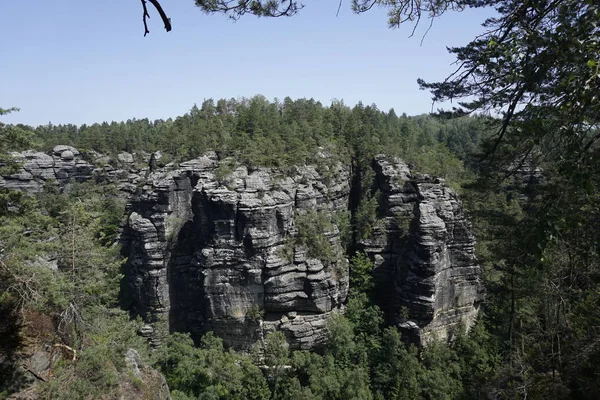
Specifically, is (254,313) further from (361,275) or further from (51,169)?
(51,169)

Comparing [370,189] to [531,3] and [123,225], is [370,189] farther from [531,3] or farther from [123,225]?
[531,3]

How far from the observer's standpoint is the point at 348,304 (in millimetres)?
29000

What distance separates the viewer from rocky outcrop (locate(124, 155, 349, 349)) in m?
26.4

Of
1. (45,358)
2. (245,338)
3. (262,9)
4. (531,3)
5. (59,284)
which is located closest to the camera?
(531,3)

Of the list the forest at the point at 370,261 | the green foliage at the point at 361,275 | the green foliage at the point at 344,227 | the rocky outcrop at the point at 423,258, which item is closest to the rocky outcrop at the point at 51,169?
the forest at the point at 370,261

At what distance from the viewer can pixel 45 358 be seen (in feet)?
32.9

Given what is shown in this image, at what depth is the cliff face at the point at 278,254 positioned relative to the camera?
87.0ft

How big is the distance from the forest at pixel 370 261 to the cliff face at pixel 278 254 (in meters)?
1.27

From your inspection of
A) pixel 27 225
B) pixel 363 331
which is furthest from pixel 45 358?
pixel 363 331

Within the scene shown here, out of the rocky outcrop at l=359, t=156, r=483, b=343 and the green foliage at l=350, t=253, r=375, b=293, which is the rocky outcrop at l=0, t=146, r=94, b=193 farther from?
the rocky outcrop at l=359, t=156, r=483, b=343

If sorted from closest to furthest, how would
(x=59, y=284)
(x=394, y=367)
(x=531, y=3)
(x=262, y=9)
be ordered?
1. (x=531, y=3)
2. (x=262, y=9)
3. (x=59, y=284)
4. (x=394, y=367)

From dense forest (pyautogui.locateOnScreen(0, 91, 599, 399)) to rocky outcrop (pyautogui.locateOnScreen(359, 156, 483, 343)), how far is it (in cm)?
149

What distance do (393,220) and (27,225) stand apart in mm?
24900

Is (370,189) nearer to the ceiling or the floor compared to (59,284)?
nearer to the ceiling
